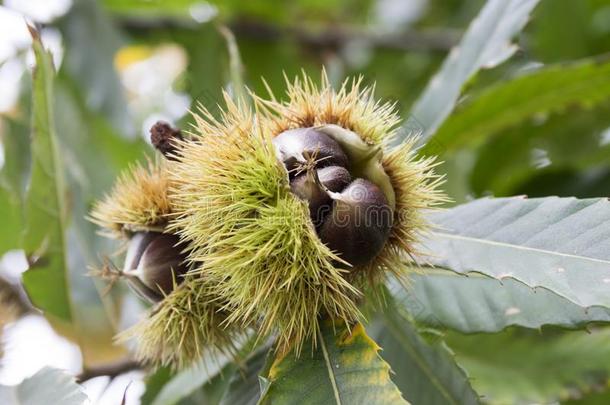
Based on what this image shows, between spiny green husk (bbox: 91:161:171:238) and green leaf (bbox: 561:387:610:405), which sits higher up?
spiny green husk (bbox: 91:161:171:238)

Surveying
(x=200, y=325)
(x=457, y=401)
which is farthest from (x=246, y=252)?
(x=457, y=401)

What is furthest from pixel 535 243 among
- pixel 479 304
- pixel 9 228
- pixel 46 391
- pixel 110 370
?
pixel 9 228

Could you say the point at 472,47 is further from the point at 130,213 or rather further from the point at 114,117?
the point at 114,117

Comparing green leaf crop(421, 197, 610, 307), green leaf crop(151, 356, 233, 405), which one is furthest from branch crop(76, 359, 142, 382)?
green leaf crop(421, 197, 610, 307)

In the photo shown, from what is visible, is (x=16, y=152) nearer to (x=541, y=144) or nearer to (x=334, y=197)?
(x=334, y=197)

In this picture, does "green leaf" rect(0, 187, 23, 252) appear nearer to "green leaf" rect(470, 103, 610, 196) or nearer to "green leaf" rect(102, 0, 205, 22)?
"green leaf" rect(102, 0, 205, 22)

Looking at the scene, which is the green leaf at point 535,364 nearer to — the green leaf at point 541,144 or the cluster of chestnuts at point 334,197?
the green leaf at point 541,144
